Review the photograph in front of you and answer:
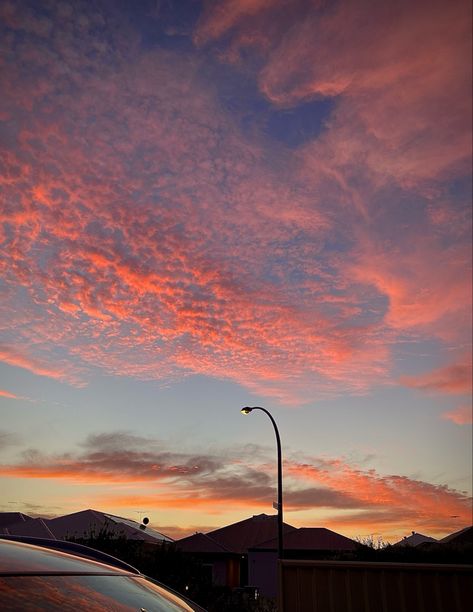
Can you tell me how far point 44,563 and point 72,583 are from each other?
21 centimetres

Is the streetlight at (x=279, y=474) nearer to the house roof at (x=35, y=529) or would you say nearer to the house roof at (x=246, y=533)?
the house roof at (x=35, y=529)

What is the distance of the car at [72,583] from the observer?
82.3 inches

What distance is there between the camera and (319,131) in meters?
14.3

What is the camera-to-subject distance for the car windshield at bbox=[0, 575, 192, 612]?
204 centimetres

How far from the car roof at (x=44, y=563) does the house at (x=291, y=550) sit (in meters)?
35.5

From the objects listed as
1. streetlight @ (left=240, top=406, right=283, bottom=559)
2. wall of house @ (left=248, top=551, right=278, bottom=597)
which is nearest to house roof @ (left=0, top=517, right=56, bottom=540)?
streetlight @ (left=240, top=406, right=283, bottom=559)

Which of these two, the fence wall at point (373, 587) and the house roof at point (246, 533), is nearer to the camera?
the fence wall at point (373, 587)

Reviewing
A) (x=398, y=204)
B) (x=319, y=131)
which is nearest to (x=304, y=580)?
(x=398, y=204)

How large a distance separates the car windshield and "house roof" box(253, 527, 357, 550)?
116ft

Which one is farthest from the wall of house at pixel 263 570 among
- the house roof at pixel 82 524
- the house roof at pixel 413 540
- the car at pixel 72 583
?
the car at pixel 72 583

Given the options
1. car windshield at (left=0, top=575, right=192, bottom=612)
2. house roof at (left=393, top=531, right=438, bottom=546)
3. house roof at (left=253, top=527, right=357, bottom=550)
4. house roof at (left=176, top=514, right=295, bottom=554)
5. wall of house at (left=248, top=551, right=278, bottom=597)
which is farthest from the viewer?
house roof at (left=176, top=514, right=295, bottom=554)

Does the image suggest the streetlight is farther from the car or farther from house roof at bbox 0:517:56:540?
the car

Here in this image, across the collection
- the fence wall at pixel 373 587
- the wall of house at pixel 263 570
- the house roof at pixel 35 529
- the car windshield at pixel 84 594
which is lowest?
the wall of house at pixel 263 570

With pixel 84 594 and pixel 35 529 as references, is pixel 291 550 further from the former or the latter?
pixel 84 594
